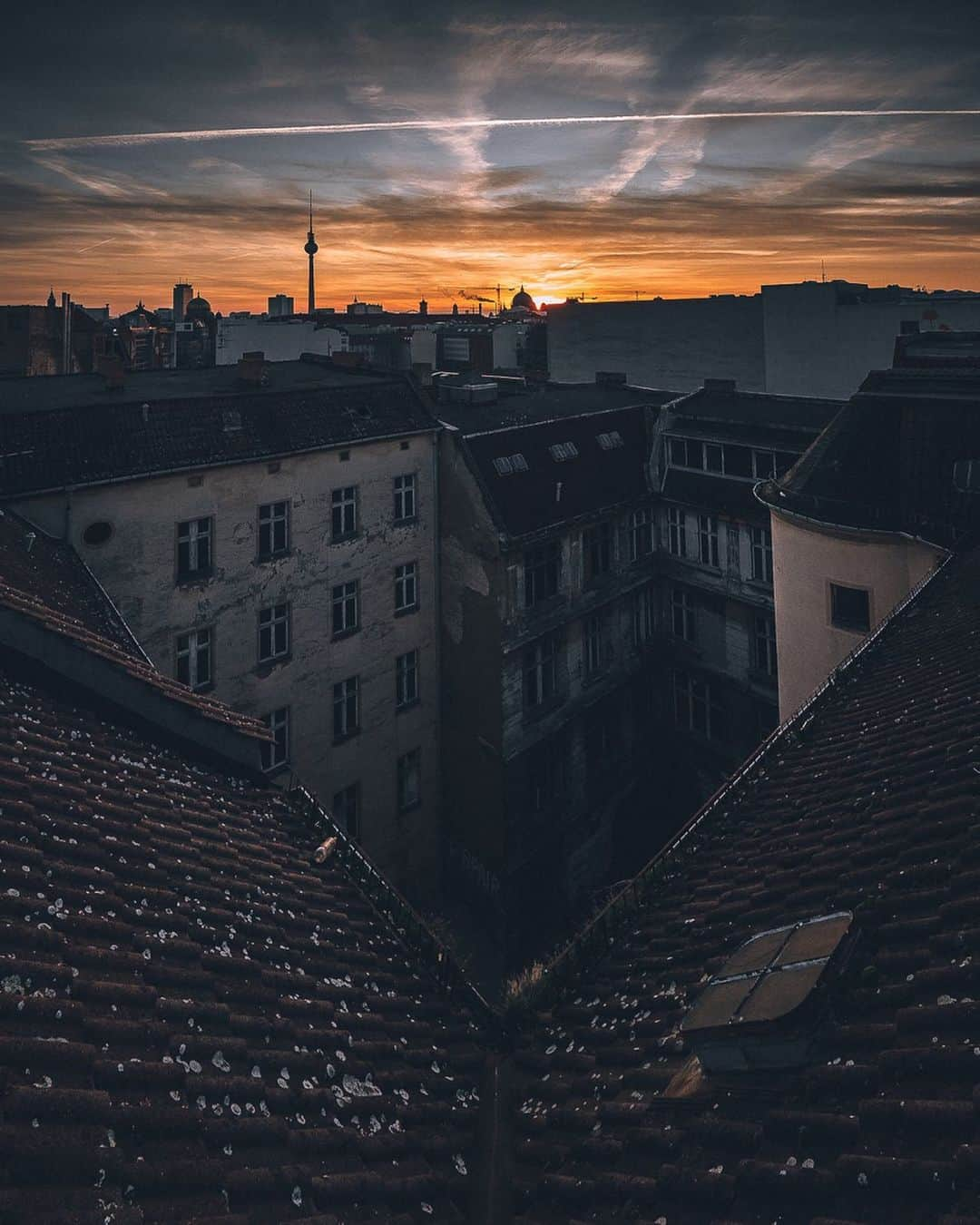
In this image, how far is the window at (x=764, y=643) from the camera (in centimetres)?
2991

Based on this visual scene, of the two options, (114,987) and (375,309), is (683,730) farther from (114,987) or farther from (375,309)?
(375,309)

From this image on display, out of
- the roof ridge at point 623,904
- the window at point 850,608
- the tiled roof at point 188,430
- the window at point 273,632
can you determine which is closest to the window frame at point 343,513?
the tiled roof at point 188,430

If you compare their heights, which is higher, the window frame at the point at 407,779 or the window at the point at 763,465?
the window at the point at 763,465

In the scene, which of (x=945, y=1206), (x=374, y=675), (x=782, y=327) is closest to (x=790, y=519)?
(x=374, y=675)

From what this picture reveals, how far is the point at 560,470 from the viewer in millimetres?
29766

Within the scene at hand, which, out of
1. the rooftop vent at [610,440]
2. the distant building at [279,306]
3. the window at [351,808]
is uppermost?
the distant building at [279,306]

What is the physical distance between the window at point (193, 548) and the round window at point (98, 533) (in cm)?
193

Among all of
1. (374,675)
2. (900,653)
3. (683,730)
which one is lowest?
(683,730)

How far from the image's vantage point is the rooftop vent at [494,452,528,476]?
93.1 feet

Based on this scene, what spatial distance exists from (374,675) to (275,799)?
60.0ft

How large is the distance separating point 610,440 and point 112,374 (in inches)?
678

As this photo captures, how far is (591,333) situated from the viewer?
172 feet

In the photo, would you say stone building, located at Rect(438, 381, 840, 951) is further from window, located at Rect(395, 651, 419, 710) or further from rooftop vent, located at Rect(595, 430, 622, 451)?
window, located at Rect(395, 651, 419, 710)

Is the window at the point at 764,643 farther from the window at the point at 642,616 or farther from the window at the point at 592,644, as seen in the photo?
the window at the point at 592,644
